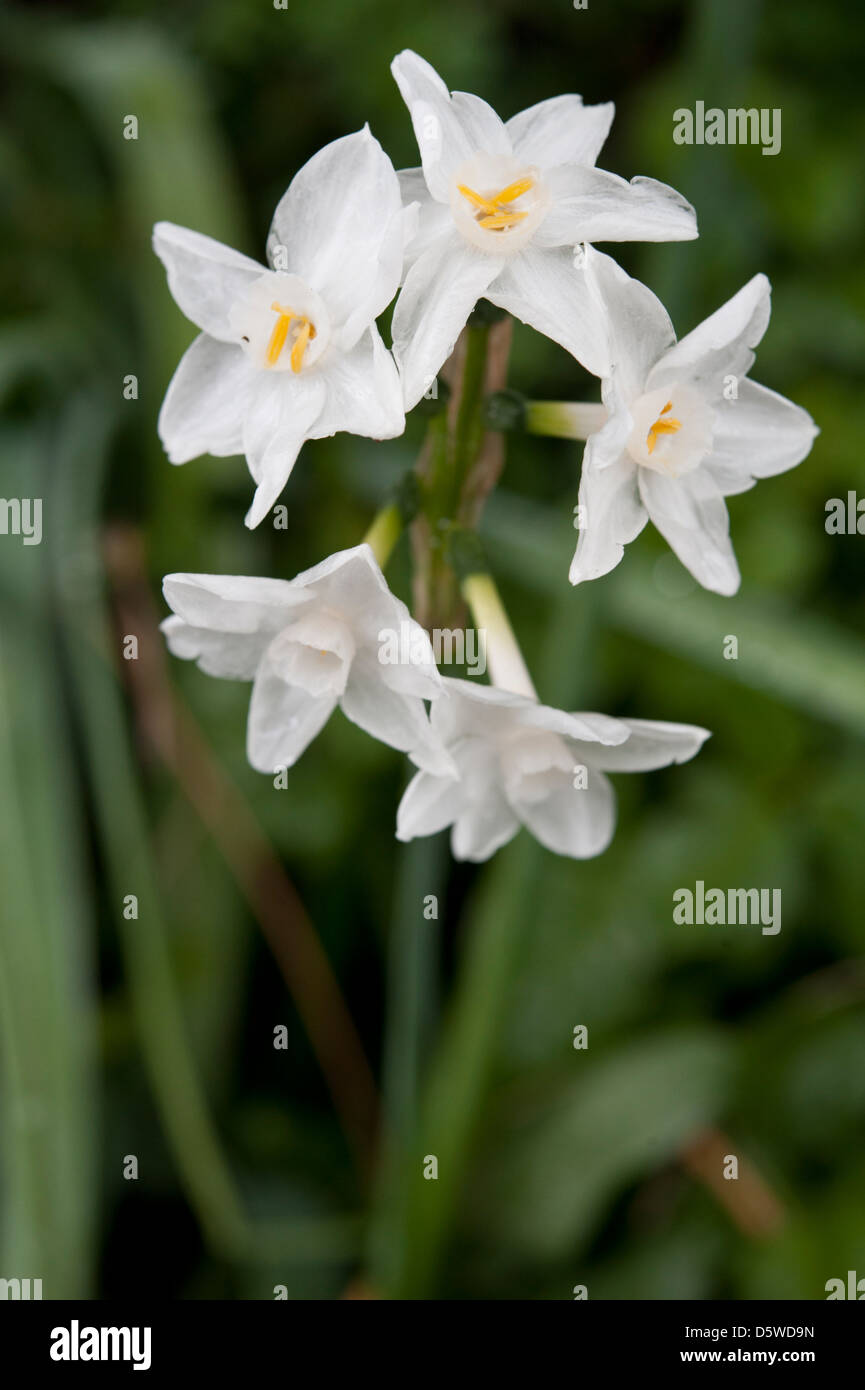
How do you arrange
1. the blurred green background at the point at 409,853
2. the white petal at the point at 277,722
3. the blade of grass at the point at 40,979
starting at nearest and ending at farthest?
1. the white petal at the point at 277,722
2. the blade of grass at the point at 40,979
3. the blurred green background at the point at 409,853

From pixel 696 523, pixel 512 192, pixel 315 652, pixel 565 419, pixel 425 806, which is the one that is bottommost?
pixel 425 806

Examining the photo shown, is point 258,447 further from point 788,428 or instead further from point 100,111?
point 100,111

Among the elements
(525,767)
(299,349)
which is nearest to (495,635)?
(525,767)

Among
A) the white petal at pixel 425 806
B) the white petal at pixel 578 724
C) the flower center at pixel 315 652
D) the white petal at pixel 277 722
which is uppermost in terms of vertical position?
the flower center at pixel 315 652

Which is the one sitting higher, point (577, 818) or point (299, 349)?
point (299, 349)

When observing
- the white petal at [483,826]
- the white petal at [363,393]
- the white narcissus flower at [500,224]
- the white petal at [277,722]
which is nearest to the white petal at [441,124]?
the white narcissus flower at [500,224]

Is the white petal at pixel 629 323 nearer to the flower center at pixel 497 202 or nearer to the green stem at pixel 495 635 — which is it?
the flower center at pixel 497 202

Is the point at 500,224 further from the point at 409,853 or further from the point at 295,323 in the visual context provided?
the point at 409,853
